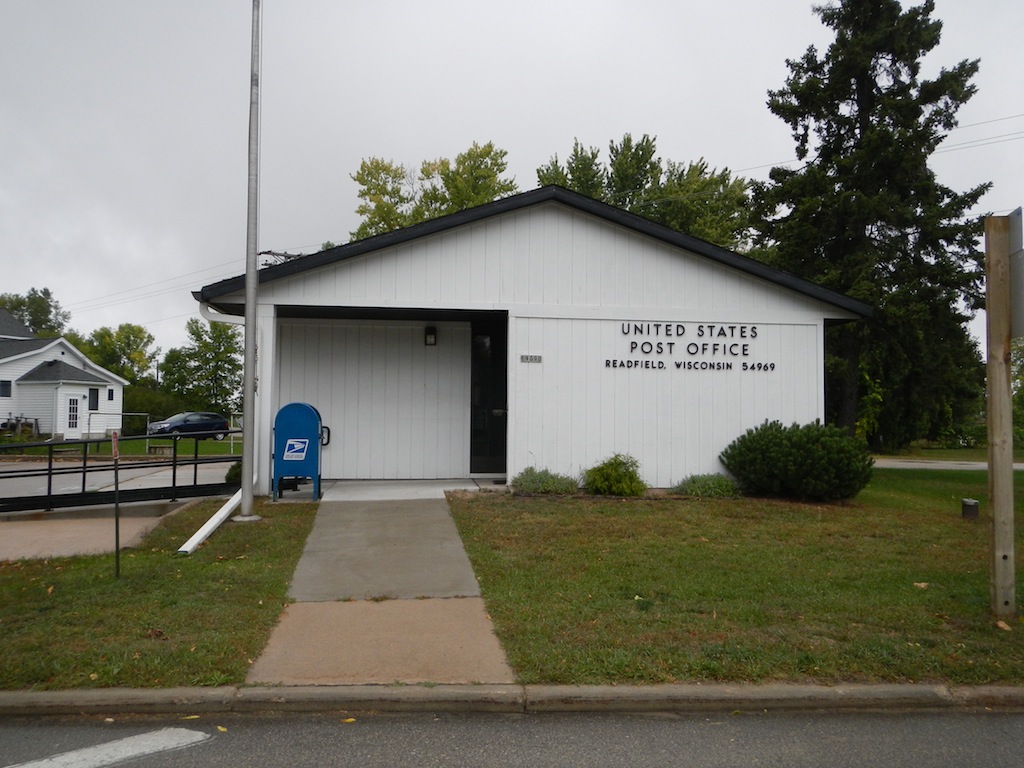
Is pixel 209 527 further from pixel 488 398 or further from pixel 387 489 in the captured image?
pixel 488 398

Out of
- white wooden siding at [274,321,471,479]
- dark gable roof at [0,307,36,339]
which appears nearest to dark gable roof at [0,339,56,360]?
dark gable roof at [0,307,36,339]

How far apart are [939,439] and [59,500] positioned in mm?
40450

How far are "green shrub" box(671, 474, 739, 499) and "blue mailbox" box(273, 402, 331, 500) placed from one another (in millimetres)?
5608

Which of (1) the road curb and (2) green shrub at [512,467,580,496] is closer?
(1) the road curb

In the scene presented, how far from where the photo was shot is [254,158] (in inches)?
404

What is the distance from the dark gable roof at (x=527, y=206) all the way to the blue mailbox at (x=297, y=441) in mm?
2063

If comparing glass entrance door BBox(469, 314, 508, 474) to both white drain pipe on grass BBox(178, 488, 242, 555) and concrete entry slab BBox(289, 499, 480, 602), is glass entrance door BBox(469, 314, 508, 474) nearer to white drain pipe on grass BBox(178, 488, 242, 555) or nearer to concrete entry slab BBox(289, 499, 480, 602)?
concrete entry slab BBox(289, 499, 480, 602)

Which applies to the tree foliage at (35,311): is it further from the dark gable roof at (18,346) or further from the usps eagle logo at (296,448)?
the usps eagle logo at (296,448)

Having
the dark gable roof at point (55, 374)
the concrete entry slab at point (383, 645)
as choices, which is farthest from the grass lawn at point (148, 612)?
the dark gable roof at point (55, 374)

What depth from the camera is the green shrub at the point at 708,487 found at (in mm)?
12602

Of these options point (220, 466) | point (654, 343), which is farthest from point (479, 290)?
point (220, 466)

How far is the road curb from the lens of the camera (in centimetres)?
463

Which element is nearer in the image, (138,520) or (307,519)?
(307,519)

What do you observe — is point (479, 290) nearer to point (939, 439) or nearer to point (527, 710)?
point (527, 710)
